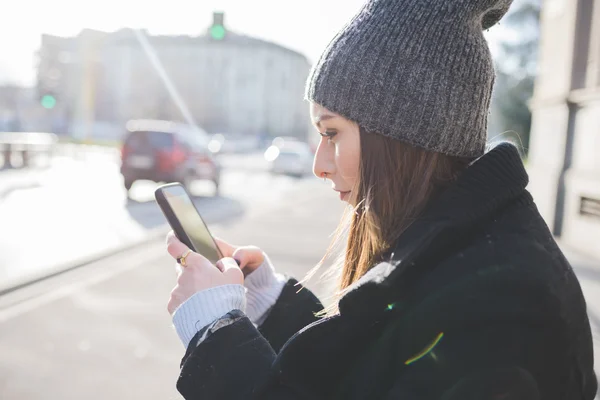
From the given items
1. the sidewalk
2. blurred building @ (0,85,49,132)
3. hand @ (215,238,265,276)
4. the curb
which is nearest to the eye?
hand @ (215,238,265,276)

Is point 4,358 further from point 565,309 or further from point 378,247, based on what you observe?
point 565,309

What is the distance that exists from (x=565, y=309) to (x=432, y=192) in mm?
374

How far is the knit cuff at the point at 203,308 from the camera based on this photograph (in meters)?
1.28

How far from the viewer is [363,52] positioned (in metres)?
1.29

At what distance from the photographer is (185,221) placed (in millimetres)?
1719

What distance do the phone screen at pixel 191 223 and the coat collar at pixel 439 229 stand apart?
0.69 meters

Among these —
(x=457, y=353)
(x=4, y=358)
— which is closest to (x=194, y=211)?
(x=457, y=353)

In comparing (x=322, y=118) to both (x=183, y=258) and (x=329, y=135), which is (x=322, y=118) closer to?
(x=329, y=135)

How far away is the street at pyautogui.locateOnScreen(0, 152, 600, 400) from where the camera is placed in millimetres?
3666

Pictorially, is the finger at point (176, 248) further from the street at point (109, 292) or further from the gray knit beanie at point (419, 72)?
the street at point (109, 292)

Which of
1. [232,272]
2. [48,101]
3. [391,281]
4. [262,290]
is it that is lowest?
[48,101]

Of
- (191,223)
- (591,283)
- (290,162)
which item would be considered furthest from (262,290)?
(290,162)

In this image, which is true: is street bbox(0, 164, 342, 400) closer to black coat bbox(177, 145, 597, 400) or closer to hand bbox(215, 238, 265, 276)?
hand bbox(215, 238, 265, 276)

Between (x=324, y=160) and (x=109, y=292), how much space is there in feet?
15.5
